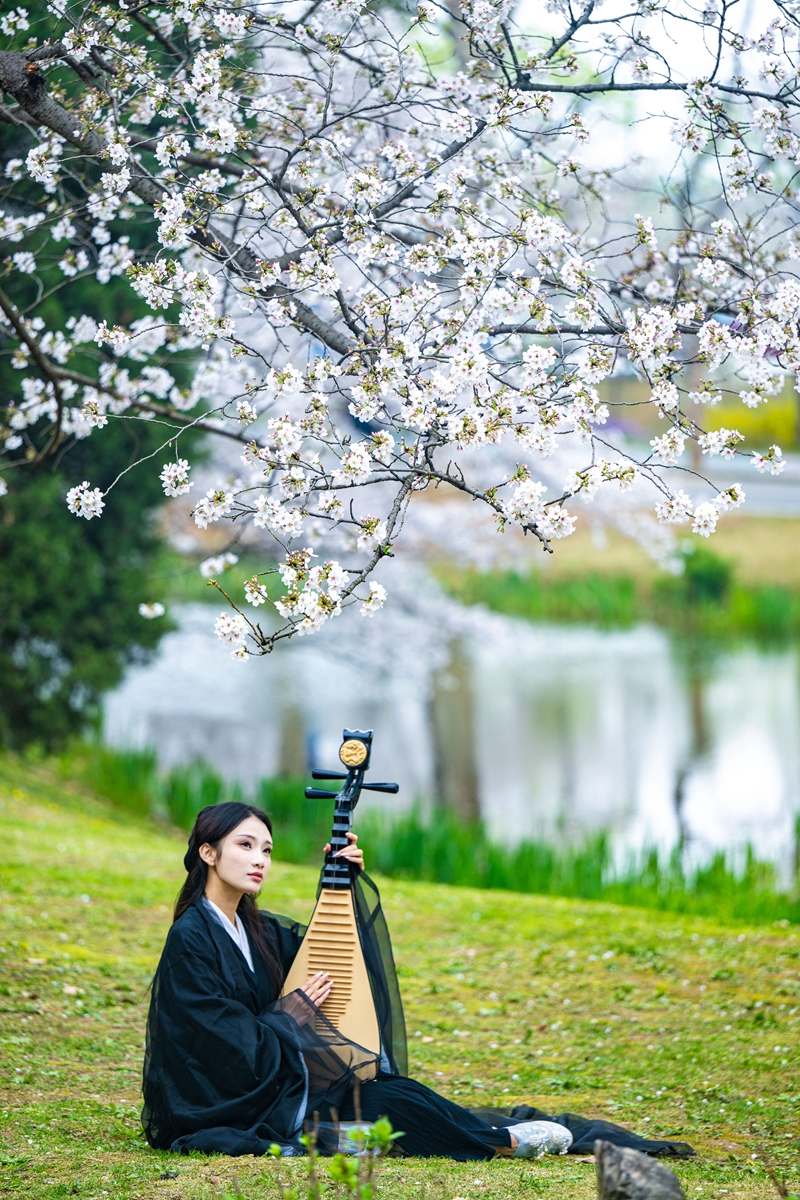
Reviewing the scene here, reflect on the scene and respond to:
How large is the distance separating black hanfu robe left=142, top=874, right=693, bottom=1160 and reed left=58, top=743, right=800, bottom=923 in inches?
166

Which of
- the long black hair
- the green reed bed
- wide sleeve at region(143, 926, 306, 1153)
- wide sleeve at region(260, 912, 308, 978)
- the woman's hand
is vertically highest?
the green reed bed

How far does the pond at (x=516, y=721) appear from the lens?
11.5 m

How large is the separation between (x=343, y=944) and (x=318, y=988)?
0.48ft

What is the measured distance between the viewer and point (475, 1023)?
546 cm

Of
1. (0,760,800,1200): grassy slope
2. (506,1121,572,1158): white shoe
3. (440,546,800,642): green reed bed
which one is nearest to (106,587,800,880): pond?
(440,546,800,642): green reed bed

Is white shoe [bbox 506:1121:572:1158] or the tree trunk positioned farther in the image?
the tree trunk

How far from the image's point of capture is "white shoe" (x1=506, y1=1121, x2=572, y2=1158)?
3639 mm

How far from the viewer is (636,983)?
233 inches
